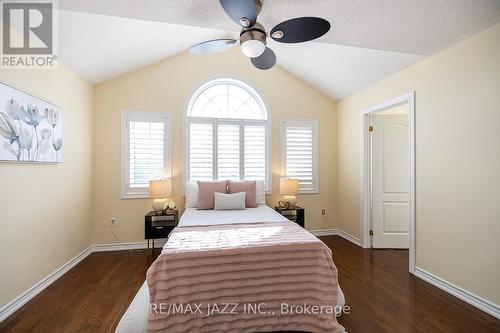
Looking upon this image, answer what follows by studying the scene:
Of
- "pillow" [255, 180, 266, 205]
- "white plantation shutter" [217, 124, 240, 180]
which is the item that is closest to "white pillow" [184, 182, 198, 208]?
"white plantation shutter" [217, 124, 240, 180]

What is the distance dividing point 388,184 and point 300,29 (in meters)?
2.90

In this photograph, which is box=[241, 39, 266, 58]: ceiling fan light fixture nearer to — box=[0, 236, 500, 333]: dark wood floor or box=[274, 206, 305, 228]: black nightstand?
box=[0, 236, 500, 333]: dark wood floor

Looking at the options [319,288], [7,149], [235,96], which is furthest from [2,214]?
[235,96]

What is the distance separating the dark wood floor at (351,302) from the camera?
180cm

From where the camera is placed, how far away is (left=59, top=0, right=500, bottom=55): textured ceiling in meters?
1.74

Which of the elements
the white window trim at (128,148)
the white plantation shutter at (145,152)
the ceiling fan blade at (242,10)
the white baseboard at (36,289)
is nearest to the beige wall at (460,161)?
the ceiling fan blade at (242,10)

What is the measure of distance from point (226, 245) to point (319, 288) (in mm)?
784

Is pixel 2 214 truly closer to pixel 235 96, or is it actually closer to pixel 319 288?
pixel 319 288

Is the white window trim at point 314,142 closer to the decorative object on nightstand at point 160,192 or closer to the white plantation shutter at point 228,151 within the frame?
the white plantation shutter at point 228,151

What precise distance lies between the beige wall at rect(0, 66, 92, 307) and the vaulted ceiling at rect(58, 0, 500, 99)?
44cm

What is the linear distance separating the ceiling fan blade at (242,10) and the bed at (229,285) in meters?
1.70

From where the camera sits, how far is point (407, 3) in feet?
5.70

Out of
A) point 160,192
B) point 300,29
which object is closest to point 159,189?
point 160,192

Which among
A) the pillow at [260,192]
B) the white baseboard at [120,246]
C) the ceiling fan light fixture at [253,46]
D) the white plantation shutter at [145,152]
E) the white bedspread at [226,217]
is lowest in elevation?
the white baseboard at [120,246]
